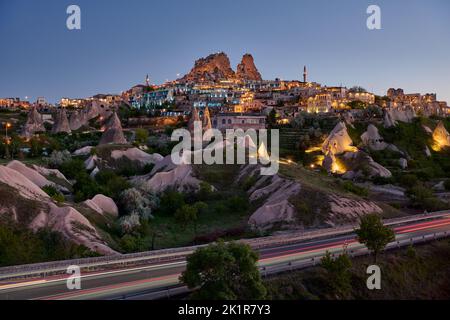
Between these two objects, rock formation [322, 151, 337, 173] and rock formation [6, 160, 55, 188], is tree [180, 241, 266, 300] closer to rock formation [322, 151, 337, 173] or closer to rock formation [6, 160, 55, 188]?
rock formation [6, 160, 55, 188]

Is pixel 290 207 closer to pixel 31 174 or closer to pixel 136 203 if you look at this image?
pixel 136 203

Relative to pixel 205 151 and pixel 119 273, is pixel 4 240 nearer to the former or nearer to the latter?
pixel 119 273

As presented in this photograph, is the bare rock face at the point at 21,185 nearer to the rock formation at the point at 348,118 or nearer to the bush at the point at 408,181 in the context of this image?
the bush at the point at 408,181

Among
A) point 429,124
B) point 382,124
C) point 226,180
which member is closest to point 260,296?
point 226,180

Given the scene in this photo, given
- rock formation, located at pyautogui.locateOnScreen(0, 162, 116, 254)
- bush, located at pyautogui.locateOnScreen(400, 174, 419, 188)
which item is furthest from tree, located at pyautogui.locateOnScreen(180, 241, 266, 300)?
bush, located at pyautogui.locateOnScreen(400, 174, 419, 188)

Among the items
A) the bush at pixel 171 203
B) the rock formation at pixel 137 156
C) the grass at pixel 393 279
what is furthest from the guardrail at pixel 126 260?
the rock formation at pixel 137 156
